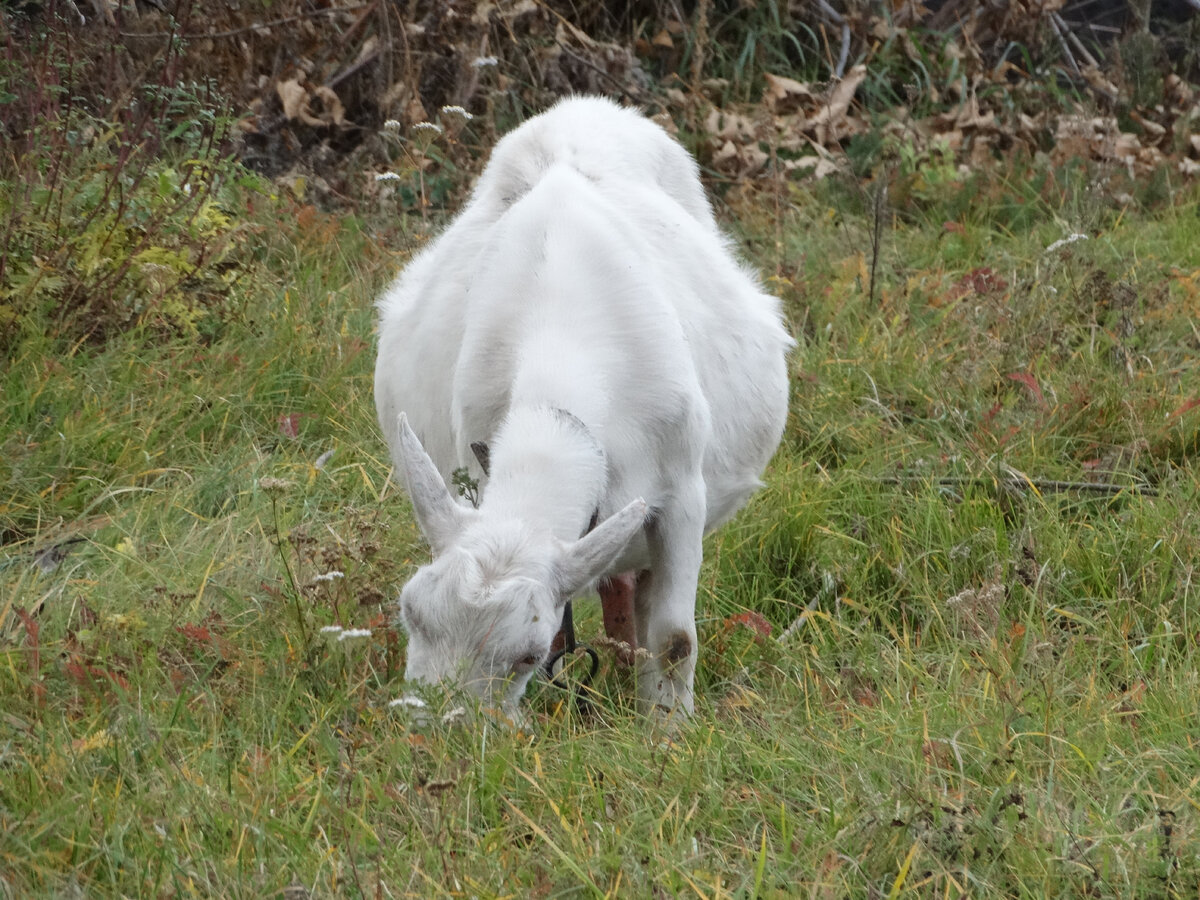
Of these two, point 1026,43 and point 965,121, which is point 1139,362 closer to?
point 965,121

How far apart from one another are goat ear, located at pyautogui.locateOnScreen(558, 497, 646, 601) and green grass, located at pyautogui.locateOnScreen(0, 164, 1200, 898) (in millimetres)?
386

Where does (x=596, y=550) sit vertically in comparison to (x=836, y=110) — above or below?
above

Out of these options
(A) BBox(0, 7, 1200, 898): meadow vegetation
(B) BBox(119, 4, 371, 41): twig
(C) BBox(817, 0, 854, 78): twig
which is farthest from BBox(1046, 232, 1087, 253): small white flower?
(B) BBox(119, 4, 371, 41): twig

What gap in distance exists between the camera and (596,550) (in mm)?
3451

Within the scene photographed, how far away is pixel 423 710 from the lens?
11.0ft

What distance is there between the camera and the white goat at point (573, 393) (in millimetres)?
3438

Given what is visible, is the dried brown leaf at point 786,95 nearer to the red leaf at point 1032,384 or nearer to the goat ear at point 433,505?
the red leaf at point 1032,384

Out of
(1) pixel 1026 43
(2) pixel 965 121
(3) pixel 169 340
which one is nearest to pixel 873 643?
(3) pixel 169 340

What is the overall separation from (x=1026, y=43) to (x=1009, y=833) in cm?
830

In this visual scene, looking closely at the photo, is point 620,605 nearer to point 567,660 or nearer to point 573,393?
point 567,660

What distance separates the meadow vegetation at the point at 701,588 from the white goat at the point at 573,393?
245 mm

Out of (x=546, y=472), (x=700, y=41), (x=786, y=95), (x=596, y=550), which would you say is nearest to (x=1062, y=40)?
(x=786, y=95)

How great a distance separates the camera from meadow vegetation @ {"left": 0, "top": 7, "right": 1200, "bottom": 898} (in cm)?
313

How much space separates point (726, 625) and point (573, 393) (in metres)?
1.30
